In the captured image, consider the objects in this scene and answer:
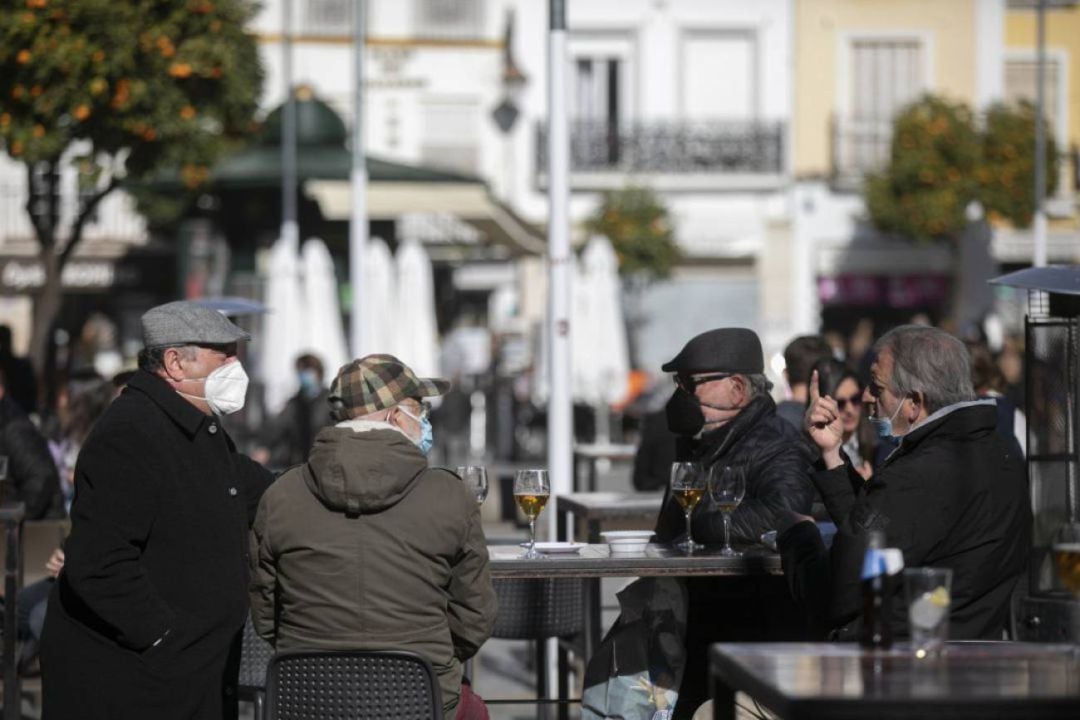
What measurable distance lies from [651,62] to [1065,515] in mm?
34610

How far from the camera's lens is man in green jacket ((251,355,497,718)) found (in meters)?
5.85

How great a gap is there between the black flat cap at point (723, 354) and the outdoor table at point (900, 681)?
228 centimetres

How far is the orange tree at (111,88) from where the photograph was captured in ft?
66.6

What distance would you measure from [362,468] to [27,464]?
4828 mm

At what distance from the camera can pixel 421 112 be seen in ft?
140

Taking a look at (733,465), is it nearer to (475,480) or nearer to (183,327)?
(475,480)

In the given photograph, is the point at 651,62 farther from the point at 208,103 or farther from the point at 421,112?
the point at 208,103

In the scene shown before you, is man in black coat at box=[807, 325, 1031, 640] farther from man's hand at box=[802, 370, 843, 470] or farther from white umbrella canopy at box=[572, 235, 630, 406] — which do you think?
white umbrella canopy at box=[572, 235, 630, 406]

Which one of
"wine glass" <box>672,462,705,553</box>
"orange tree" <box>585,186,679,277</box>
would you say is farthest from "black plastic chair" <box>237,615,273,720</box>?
"orange tree" <box>585,186,679,277</box>

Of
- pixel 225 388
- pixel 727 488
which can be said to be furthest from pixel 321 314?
pixel 225 388

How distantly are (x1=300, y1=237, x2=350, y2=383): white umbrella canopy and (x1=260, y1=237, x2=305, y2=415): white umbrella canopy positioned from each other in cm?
13

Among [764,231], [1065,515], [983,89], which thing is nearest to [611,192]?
[764,231]

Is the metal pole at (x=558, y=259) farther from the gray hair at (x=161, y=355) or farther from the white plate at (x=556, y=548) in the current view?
the gray hair at (x=161, y=355)

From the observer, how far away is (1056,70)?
136ft
